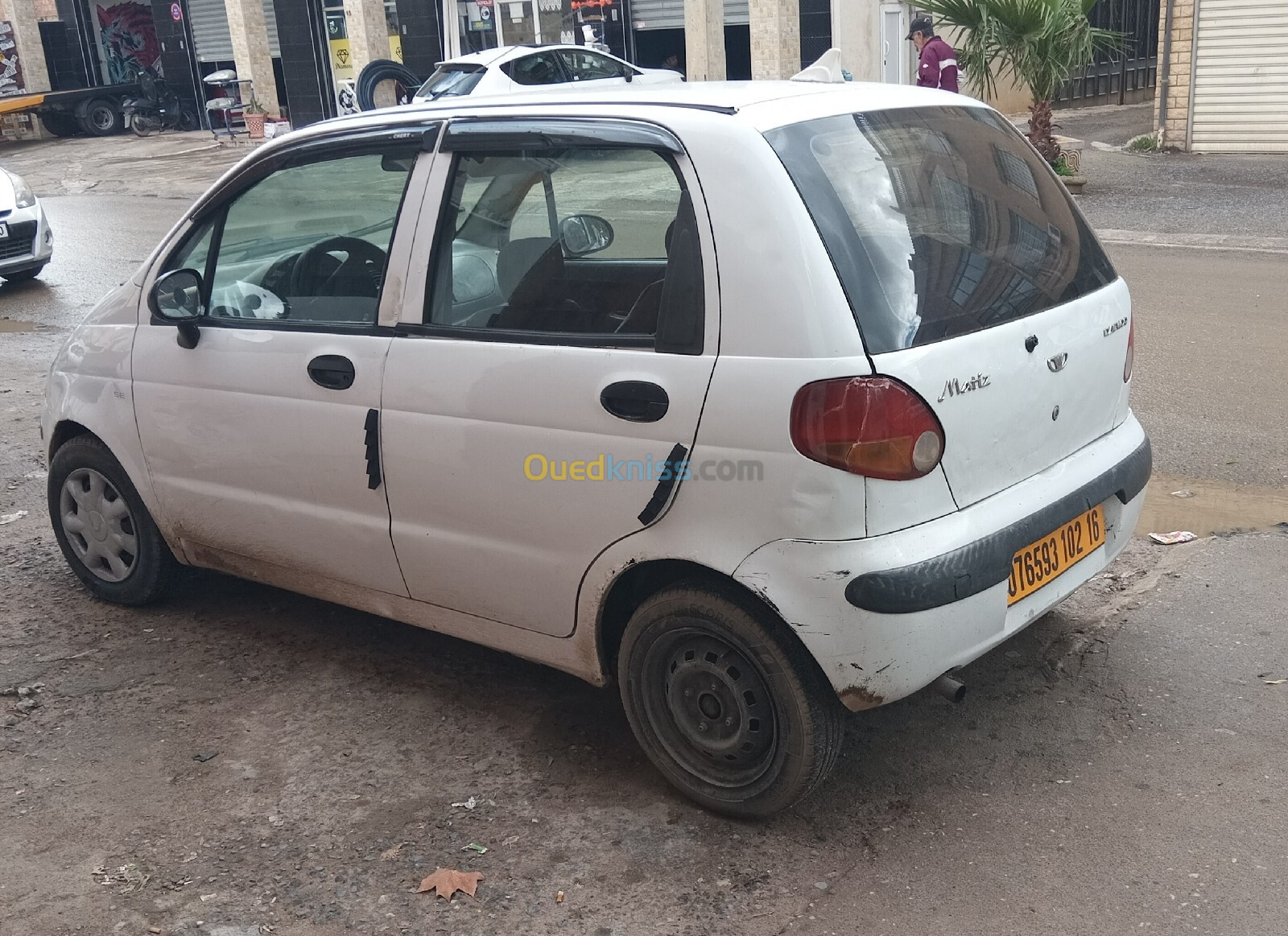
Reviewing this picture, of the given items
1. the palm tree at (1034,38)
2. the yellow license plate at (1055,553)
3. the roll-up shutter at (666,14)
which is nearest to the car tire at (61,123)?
the roll-up shutter at (666,14)

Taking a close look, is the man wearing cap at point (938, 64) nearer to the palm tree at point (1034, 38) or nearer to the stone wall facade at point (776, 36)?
the palm tree at point (1034, 38)

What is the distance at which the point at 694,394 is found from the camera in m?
2.95

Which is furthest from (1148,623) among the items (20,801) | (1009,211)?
(20,801)

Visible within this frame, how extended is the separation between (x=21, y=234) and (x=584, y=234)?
9.96 m

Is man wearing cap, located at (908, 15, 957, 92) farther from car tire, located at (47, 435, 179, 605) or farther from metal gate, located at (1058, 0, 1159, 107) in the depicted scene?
car tire, located at (47, 435, 179, 605)

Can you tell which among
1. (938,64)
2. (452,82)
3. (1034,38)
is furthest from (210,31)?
(1034,38)

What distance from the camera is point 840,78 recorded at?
3840 millimetres

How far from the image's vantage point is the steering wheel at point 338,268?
367 centimetres

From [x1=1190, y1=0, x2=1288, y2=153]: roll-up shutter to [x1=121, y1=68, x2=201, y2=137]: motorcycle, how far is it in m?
24.3

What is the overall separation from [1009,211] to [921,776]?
1.52 meters

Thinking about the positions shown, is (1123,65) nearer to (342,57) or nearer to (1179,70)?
(1179,70)

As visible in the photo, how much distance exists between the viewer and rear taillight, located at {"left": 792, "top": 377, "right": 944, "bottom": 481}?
2787 millimetres

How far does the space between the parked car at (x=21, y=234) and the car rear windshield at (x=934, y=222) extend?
10.4 metres

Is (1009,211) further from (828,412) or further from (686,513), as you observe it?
(686,513)
